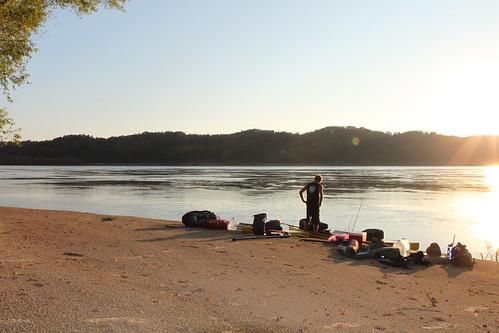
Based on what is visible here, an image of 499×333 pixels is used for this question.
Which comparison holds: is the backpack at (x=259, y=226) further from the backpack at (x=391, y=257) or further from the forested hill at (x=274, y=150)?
the forested hill at (x=274, y=150)

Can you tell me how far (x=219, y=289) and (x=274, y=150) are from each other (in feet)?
476

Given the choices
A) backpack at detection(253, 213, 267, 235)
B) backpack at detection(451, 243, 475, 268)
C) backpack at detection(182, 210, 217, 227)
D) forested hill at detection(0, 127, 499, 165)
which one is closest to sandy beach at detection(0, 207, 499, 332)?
backpack at detection(451, 243, 475, 268)

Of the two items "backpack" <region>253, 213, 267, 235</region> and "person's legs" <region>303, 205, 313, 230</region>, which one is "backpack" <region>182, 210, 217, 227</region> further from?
"person's legs" <region>303, 205, 313, 230</region>

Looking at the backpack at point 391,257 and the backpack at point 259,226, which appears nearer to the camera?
the backpack at point 391,257

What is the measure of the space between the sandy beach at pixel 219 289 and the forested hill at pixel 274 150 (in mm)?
133700

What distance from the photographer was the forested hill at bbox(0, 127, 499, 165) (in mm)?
145125

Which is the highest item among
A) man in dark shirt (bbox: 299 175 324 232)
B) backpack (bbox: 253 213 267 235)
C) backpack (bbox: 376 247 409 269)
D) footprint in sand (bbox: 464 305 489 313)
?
man in dark shirt (bbox: 299 175 324 232)

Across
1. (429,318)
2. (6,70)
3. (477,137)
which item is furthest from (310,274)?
(477,137)

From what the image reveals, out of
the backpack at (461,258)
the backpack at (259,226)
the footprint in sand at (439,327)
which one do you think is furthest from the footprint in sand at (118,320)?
the backpack at (259,226)

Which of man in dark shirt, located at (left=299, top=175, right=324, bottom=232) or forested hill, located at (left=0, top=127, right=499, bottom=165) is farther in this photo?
forested hill, located at (left=0, top=127, right=499, bottom=165)

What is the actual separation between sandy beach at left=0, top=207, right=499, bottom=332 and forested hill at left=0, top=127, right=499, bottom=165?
133700mm

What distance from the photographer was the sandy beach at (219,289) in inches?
223

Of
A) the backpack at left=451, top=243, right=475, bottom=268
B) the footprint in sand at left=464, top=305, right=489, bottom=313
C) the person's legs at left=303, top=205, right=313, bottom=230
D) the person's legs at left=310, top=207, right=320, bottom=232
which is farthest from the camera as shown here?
the person's legs at left=303, top=205, right=313, bottom=230

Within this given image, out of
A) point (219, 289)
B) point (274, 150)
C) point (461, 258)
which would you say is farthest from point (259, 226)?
point (274, 150)
